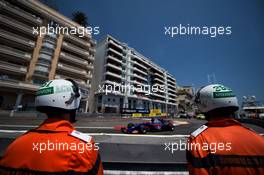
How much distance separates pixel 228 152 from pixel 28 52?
3771 centimetres

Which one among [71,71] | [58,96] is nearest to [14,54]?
[71,71]

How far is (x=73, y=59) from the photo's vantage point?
39031 millimetres

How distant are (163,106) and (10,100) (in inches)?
2472

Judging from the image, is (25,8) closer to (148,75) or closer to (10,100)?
(10,100)

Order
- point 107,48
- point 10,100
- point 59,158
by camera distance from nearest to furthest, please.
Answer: point 59,158, point 10,100, point 107,48

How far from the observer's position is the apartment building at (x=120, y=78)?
4652cm

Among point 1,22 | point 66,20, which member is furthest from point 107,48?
point 1,22

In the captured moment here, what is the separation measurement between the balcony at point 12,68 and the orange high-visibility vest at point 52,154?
32599 mm

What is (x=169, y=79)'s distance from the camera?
92.8 m

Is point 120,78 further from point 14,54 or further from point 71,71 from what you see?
point 14,54

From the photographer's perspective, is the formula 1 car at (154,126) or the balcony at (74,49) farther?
the balcony at (74,49)

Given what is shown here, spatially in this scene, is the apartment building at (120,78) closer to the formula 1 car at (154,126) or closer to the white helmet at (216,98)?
the formula 1 car at (154,126)

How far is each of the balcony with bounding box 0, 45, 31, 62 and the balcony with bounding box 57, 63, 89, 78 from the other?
6.48 meters

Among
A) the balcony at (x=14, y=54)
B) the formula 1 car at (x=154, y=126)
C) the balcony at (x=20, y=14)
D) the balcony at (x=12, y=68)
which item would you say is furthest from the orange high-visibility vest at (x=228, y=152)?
the balcony at (x=20, y=14)
